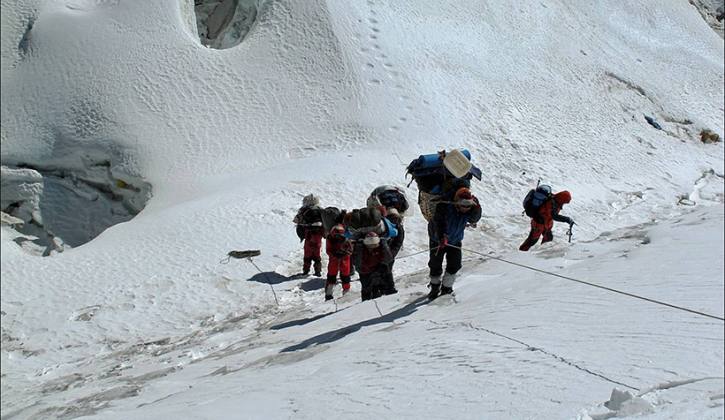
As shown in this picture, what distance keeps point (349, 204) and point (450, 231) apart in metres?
6.22

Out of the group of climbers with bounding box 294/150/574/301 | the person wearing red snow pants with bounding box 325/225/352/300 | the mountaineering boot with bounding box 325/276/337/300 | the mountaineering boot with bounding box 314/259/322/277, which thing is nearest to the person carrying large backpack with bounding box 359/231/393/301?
the group of climbers with bounding box 294/150/574/301

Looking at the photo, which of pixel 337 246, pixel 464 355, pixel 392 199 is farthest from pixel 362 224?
pixel 464 355

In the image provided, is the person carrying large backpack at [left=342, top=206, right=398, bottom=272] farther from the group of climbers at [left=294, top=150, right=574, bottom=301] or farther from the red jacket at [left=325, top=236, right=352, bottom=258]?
the red jacket at [left=325, top=236, right=352, bottom=258]

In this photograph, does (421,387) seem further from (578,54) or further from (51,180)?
(578,54)

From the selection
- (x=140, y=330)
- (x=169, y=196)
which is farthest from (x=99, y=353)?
(x=169, y=196)

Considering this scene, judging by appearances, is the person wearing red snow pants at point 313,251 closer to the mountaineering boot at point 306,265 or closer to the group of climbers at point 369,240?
the mountaineering boot at point 306,265

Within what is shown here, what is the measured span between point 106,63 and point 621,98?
571 inches

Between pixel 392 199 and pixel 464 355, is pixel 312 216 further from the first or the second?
pixel 464 355

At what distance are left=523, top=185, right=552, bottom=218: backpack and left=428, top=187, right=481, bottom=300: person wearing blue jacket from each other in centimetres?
316

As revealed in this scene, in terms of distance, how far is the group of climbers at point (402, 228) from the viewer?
7.40m

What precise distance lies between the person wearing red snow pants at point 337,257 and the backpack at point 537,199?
9.49 feet

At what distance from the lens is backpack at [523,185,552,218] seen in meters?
10.3

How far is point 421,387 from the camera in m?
4.38

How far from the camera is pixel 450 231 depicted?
24.3 ft
